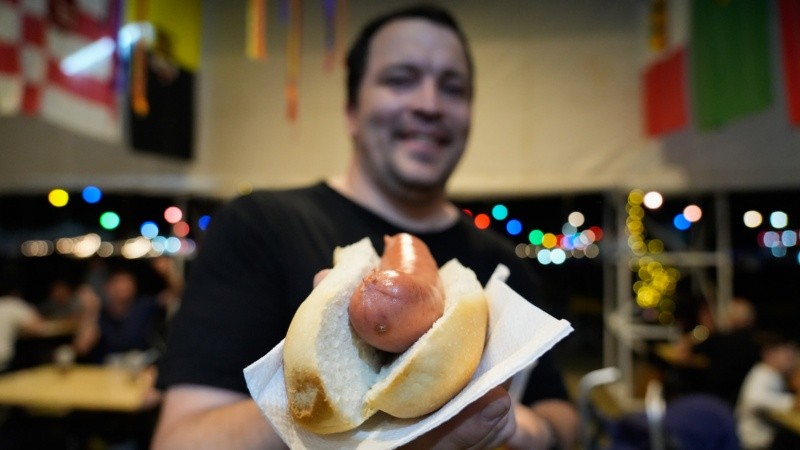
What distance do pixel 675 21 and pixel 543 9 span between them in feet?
5.23

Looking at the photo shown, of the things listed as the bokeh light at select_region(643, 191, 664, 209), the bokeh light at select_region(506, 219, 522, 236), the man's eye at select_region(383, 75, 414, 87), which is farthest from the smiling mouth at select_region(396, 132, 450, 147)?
the bokeh light at select_region(506, 219, 522, 236)

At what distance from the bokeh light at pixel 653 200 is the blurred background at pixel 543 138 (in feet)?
0.09

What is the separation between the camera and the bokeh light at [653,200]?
6.68 m

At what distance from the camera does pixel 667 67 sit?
5547 mm

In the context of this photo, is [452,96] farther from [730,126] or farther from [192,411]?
[730,126]

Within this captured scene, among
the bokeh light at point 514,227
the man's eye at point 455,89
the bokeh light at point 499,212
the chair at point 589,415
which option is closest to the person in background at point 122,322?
the bokeh light at point 499,212

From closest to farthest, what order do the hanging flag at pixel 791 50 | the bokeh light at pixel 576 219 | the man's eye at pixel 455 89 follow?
the man's eye at pixel 455 89
the hanging flag at pixel 791 50
the bokeh light at pixel 576 219

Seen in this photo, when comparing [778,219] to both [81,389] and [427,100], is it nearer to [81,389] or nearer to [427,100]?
[427,100]

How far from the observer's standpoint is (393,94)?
175cm

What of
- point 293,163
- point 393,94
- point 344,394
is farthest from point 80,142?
point 344,394

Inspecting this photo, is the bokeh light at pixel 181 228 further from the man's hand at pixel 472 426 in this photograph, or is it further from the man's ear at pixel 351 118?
the man's hand at pixel 472 426

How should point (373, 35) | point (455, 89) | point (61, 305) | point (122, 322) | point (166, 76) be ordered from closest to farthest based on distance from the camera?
point (455, 89), point (373, 35), point (166, 76), point (122, 322), point (61, 305)

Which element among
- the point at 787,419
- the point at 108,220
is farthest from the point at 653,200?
the point at 108,220

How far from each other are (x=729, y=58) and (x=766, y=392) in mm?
3089
